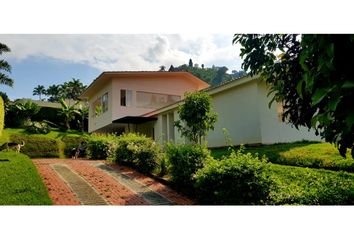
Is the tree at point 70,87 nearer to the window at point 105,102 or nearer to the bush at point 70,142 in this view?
the window at point 105,102

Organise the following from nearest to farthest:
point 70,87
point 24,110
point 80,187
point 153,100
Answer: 1. point 80,187
2. point 24,110
3. point 153,100
4. point 70,87

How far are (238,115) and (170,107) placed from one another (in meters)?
5.00

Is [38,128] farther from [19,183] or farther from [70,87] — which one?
[70,87]

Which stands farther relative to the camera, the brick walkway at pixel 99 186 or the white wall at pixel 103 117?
the white wall at pixel 103 117

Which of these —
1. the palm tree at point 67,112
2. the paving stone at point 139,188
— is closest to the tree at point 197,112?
the paving stone at point 139,188

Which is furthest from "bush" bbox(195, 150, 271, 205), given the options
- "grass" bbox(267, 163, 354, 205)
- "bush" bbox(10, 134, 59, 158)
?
"bush" bbox(10, 134, 59, 158)

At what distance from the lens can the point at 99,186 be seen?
26.5ft

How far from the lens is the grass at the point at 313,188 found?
5836 millimetres

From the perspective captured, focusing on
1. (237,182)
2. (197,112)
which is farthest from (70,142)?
(237,182)

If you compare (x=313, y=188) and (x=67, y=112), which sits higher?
(x=67, y=112)

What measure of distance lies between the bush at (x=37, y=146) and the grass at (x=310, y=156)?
5.94 meters

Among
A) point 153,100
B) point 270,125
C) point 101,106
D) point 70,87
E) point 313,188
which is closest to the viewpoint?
point 313,188

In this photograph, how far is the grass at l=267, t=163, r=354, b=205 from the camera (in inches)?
230

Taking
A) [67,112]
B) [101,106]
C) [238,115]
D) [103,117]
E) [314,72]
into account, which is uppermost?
[101,106]
